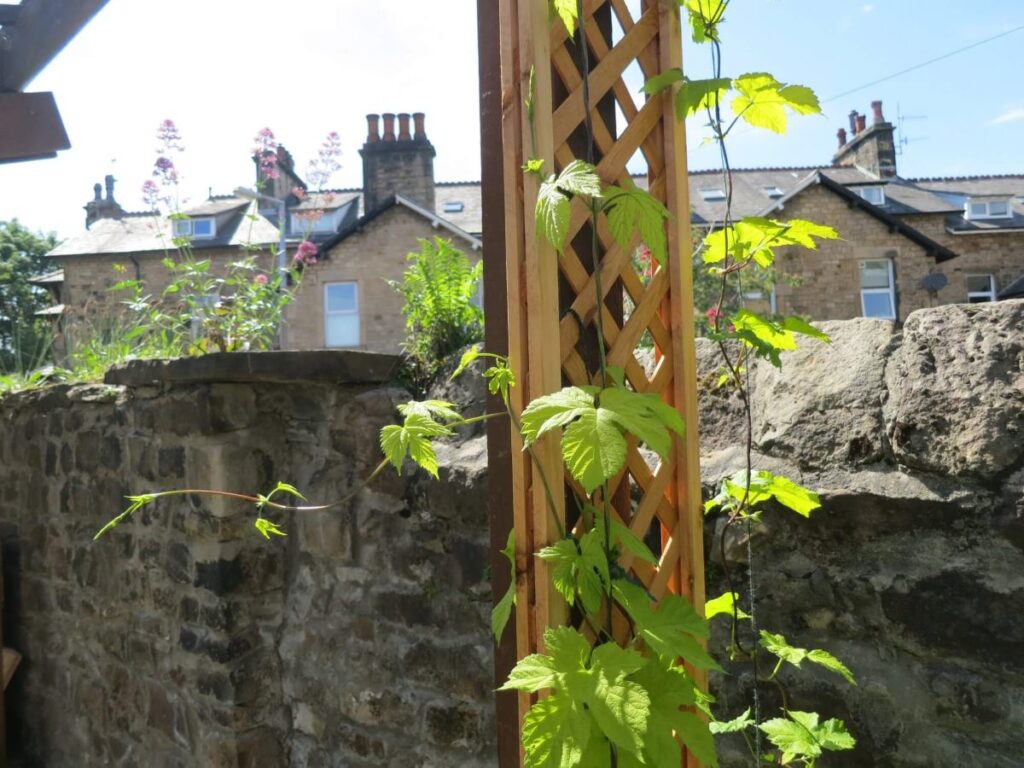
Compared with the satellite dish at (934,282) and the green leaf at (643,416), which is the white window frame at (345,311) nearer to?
the satellite dish at (934,282)

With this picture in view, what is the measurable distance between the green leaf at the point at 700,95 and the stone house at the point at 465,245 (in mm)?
15799

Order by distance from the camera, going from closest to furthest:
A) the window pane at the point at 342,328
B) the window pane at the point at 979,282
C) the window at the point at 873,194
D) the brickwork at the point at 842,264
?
the brickwork at the point at 842,264 < the window pane at the point at 342,328 < the window pane at the point at 979,282 < the window at the point at 873,194

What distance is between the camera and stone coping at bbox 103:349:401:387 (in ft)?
8.41

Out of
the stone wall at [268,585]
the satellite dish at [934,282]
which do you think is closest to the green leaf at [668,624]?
the stone wall at [268,585]

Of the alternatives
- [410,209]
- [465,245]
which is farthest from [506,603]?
[410,209]

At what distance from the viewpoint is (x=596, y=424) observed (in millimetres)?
1208

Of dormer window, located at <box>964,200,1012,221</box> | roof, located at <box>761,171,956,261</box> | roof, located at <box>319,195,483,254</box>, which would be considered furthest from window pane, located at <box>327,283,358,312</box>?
dormer window, located at <box>964,200,1012,221</box>

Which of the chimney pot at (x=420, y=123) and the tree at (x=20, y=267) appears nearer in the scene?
the chimney pot at (x=420, y=123)

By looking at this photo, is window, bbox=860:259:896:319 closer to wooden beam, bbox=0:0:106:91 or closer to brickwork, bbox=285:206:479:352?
brickwork, bbox=285:206:479:352

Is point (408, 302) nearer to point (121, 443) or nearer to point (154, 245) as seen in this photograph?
point (121, 443)

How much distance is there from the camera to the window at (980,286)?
821 inches

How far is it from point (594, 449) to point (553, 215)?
1.14 ft

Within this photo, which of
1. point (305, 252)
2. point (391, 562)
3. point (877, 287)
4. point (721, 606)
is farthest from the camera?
point (877, 287)

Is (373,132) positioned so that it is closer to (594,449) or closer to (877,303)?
(877,303)
